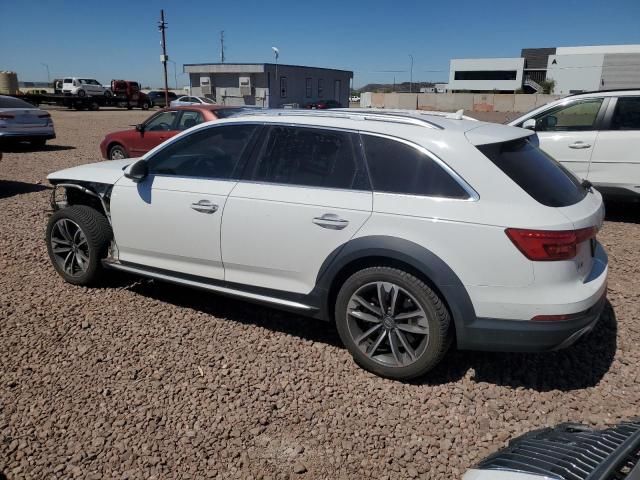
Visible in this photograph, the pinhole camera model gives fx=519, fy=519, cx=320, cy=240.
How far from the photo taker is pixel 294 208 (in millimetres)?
3328

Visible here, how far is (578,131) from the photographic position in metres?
6.91

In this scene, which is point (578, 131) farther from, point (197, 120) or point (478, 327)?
point (197, 120)

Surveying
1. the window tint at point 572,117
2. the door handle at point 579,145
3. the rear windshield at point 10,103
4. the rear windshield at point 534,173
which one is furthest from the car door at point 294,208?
the rear windshield at point 10,103

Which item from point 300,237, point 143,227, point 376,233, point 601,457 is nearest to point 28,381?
point 143,227

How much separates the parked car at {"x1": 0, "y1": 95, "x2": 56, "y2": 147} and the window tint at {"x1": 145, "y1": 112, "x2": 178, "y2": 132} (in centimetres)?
517

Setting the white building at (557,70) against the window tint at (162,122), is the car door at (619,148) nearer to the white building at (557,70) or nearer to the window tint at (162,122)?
the window tint at (162,122)

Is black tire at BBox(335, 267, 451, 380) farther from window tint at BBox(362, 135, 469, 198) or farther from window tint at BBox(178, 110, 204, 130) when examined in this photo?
window tint at BBox(178, 110, 204, 130)

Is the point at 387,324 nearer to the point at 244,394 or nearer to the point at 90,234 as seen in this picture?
the point at 244,394

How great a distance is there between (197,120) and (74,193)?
200 inches

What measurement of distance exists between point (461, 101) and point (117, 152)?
5111 cm

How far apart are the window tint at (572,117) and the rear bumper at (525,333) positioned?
15.8 ft

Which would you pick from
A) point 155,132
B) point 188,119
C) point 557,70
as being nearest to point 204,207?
point 188,119

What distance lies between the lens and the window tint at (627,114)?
658cm

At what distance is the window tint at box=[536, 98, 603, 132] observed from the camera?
6852mm
